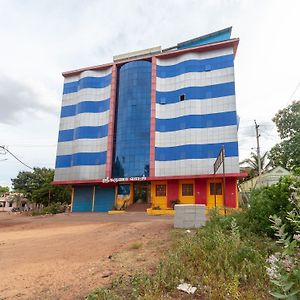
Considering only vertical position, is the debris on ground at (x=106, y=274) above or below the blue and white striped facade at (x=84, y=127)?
below

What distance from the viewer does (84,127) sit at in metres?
37.2

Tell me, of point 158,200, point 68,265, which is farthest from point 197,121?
point 68,265

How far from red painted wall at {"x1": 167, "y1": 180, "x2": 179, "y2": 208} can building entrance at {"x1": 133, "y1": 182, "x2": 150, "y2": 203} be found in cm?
273

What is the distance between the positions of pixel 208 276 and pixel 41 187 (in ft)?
172

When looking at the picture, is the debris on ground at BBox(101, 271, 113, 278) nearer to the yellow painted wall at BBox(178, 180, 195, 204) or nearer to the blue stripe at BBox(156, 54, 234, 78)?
the yellow painted wall at BBox(178, 180, 195, 204)

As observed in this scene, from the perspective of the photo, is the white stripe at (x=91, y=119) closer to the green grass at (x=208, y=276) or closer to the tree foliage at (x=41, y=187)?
the tree foliage at (x=41, y=187)

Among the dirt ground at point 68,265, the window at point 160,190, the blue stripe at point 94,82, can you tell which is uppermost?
the blue stripe at point 94,82

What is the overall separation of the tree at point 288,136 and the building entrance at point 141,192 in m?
15.7

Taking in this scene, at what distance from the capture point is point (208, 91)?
3353cm

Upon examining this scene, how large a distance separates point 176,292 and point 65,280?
2.38m

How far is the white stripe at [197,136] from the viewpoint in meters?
31.2

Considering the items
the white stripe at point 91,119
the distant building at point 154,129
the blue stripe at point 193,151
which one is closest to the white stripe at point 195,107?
→ the distant building at point 154,129

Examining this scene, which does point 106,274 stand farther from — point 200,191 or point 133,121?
point 133,121

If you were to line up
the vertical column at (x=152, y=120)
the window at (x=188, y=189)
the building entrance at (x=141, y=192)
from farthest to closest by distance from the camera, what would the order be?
1. the building entrance at (x=141, y=192)
2. the vertical column at (x=152, y=120)
3. the window at (x=188, y=189)
